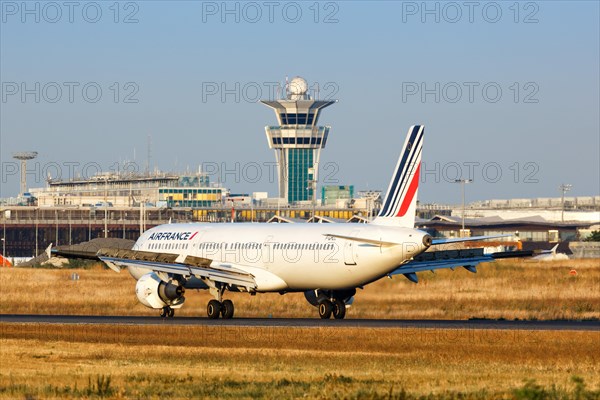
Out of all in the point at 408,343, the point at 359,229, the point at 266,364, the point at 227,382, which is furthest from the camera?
the point at 359,229

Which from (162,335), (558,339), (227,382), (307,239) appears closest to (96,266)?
(307,239)

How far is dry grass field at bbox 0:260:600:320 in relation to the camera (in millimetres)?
58156

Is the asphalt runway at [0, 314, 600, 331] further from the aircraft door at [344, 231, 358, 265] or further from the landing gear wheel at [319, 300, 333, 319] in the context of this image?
the aircraft door at [344, 231, 358, 265]

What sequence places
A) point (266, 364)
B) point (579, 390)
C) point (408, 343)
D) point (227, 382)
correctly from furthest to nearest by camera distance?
1. point (408, 343)
2. point (266, 364)
3. point (227, 382)
4. point (579, 390)

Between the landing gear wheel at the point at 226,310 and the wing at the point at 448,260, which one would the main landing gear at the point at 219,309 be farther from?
the wing at the point at 448,260

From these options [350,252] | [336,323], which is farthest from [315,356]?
[350,252]

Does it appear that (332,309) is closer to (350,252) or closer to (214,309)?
(350,252)

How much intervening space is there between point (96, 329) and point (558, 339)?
1737 cm

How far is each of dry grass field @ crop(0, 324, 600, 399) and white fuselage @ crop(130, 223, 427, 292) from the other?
7052mm

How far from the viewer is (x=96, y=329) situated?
46.4 m

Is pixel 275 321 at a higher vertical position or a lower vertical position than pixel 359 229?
lower

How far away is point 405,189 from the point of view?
2020 inches

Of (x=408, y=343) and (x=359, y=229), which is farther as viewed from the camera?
(x=359, y=229)

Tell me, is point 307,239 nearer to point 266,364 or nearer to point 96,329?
point 96,329
